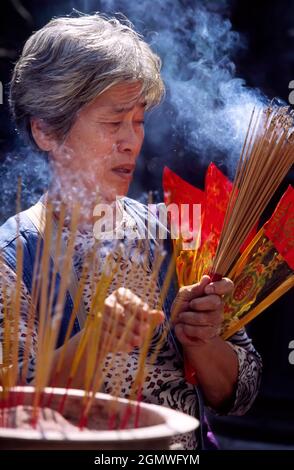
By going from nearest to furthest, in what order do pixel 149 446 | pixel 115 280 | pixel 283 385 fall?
1. pixel 149 446
2. pixel 115 280
3. pixel 283 385

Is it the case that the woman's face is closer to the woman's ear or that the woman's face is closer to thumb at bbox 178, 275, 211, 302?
the woman's ear

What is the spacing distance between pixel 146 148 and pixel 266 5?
0.64m

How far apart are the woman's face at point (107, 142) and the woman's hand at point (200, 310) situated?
11.6 inches

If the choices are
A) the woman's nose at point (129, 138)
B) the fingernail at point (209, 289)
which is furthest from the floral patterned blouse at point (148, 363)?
the woman's nose at point (129, 138)

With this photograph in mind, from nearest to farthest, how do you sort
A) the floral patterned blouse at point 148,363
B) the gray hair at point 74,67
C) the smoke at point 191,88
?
the floral patterned blouse at point 148,363 → the gray hair at point 74,67 → the smoke at point 191,88

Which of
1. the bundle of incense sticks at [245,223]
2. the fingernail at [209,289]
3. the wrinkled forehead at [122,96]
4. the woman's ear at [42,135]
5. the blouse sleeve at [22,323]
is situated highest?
the wrinkled forehead at [122,96]

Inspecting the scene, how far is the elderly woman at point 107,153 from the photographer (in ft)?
6.45

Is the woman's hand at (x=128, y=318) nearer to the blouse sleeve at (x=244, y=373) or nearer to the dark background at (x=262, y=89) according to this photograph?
the blouse sleeve at (x=244, y=373)

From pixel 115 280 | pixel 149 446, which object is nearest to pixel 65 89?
pixel 115 280

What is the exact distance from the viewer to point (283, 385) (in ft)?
11.3

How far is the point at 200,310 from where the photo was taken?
1875mm

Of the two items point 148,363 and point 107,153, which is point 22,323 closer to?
point 148,363

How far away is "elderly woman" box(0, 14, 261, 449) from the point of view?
1.97 metres

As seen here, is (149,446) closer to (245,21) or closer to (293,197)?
(293,197)
